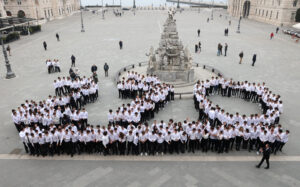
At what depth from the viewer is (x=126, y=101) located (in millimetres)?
17375

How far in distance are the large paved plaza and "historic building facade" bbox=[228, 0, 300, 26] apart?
55.8 ft

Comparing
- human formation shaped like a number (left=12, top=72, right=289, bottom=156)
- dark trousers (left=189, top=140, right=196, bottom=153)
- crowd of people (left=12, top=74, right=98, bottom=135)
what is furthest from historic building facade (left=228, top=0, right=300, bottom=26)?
crowd of people (left=12, top=74, right=98, bottom=135)

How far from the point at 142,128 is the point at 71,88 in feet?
28.3

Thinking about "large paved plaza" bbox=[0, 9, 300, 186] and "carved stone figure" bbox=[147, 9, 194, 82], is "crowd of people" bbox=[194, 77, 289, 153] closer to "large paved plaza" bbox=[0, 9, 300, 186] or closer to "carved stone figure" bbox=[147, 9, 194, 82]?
"large paved plaza" bbox=[0, 9, 300, 186]

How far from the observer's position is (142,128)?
38.0 ft

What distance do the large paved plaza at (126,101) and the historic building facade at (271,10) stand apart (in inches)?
669

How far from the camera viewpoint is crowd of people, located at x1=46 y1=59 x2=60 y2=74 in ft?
74.8

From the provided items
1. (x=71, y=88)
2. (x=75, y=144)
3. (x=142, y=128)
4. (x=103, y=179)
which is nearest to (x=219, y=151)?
(x=142, y=128)

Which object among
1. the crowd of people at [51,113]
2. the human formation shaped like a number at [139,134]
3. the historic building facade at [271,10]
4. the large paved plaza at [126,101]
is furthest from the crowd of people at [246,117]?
the historic building facade at [271,10]

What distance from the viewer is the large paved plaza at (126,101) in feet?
33.3

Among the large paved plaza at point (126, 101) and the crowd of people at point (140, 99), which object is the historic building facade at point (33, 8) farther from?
the crowd of people at point (140, 99)

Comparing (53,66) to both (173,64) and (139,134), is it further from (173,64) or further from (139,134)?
(139,134)

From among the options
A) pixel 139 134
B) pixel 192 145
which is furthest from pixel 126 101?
pixel 192 145

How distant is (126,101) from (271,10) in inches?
2053
